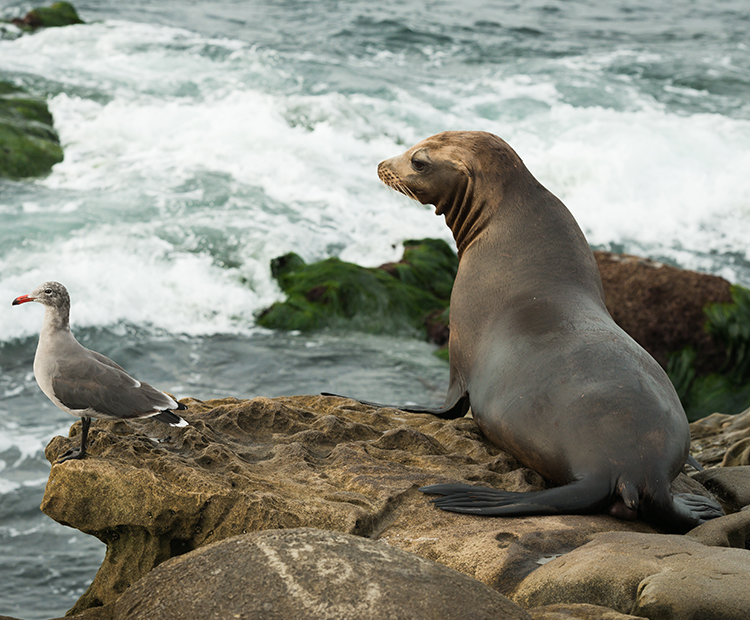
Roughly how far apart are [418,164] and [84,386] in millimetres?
2478

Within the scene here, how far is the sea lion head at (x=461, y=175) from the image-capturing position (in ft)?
15.8

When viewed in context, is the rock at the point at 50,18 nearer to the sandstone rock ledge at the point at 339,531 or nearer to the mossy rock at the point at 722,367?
the mossy rock at the point at 722,367

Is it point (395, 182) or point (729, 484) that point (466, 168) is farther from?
point (729, 484)

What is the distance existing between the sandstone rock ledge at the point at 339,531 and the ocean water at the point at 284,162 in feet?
6.09

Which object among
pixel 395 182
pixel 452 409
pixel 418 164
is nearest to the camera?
pixel 452 409

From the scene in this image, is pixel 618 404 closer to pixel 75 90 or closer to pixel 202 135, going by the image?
pixel 202 135

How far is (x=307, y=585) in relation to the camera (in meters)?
2.31

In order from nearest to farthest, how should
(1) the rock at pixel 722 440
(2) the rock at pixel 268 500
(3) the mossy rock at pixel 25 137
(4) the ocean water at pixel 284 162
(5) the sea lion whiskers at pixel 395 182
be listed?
1. (2) the rock at pixel 268 500
2. (1) the rock at pixel 722 440
3. (5) the sea lion whiskers at pixel 395 182
4. (4) the ocean water at pixel 284 162
5. (3) the mossy rock at pixel 25 137

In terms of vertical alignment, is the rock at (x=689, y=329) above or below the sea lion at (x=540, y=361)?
below

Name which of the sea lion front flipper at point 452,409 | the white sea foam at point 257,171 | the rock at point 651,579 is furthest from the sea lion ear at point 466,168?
the white sea foam at point 257,171

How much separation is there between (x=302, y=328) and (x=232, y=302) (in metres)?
1.06

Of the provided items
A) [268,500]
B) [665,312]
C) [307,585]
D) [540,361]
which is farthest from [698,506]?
[665,312]

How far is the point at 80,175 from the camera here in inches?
502

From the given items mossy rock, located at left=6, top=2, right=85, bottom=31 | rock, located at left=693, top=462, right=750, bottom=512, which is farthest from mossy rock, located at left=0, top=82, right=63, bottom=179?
rock, located at left=693, top=462, right=750, bottom=512
